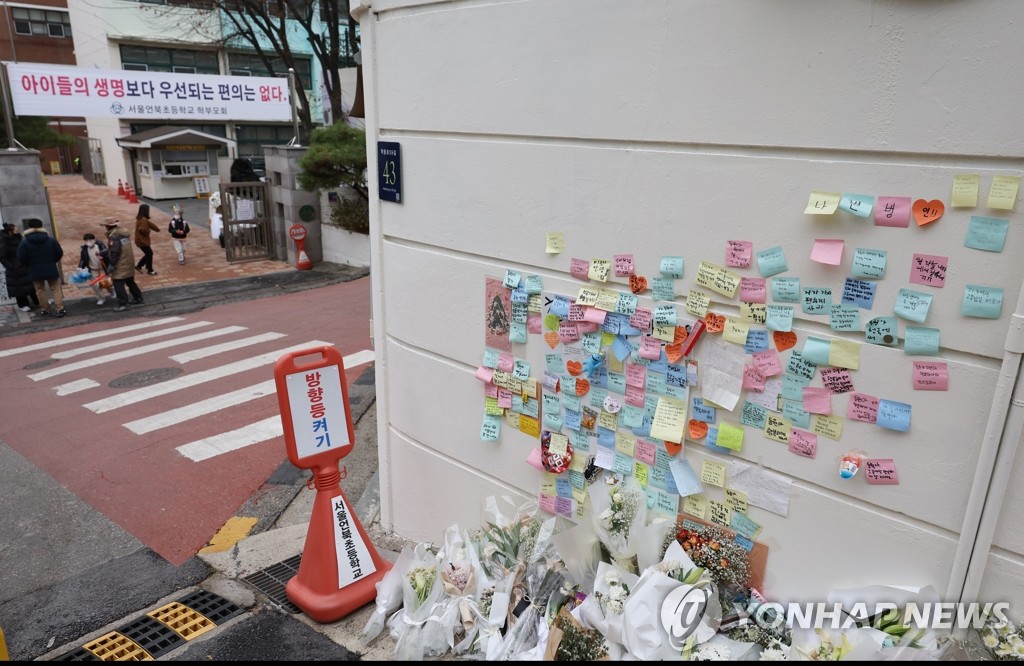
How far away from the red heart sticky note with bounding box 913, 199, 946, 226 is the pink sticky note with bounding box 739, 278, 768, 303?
1.99ft

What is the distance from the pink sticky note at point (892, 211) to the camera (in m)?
2.46

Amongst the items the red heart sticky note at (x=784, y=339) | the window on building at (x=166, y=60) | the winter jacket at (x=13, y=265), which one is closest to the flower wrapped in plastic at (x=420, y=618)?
the red heart sticky note at (x=784, y=339)

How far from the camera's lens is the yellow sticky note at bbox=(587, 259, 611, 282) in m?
3.32

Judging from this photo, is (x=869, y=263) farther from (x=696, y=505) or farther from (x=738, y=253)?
(x=696, y=505)

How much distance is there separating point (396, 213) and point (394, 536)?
2.44 m

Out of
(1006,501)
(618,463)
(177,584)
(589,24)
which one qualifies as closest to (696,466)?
(618,463)

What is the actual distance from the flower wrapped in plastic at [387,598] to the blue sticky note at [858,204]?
2.82 m

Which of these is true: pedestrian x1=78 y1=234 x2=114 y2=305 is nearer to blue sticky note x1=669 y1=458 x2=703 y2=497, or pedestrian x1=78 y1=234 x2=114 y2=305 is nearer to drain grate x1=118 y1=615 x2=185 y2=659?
drain grate x1=118 y1=615 x2=185 y2=659

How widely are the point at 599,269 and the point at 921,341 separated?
1424mm

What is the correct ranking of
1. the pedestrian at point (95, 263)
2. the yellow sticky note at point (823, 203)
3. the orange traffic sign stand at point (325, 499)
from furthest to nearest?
the pedestrian at point (95, 263) < the orange traffic sign stand at point (325, 499) < the yellow sticky note at point (823, 203)

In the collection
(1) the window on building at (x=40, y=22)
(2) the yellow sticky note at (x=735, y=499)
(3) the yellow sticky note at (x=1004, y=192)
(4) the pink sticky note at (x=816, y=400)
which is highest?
(1) the window on building at (x=40, y=22)

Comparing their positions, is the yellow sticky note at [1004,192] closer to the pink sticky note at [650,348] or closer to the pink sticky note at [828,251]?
the pink sticky note at [828,251]

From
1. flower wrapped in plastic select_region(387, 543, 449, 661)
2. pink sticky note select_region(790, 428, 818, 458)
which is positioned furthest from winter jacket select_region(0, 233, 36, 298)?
pink sticky note select_region(790, 428, 818, 458)

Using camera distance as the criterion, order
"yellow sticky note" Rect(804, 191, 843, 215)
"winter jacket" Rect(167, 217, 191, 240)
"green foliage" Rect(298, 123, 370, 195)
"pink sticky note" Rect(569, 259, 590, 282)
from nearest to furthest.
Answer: "yellow sticky note" Rect(804, 191, 843, 215) → "pink sticky note" Rect(569, 259, 590, 282) → "green foliage" Rect(298, 123, 370, 195) → "winter jacket" Rect(167, 217, 191, 240)
